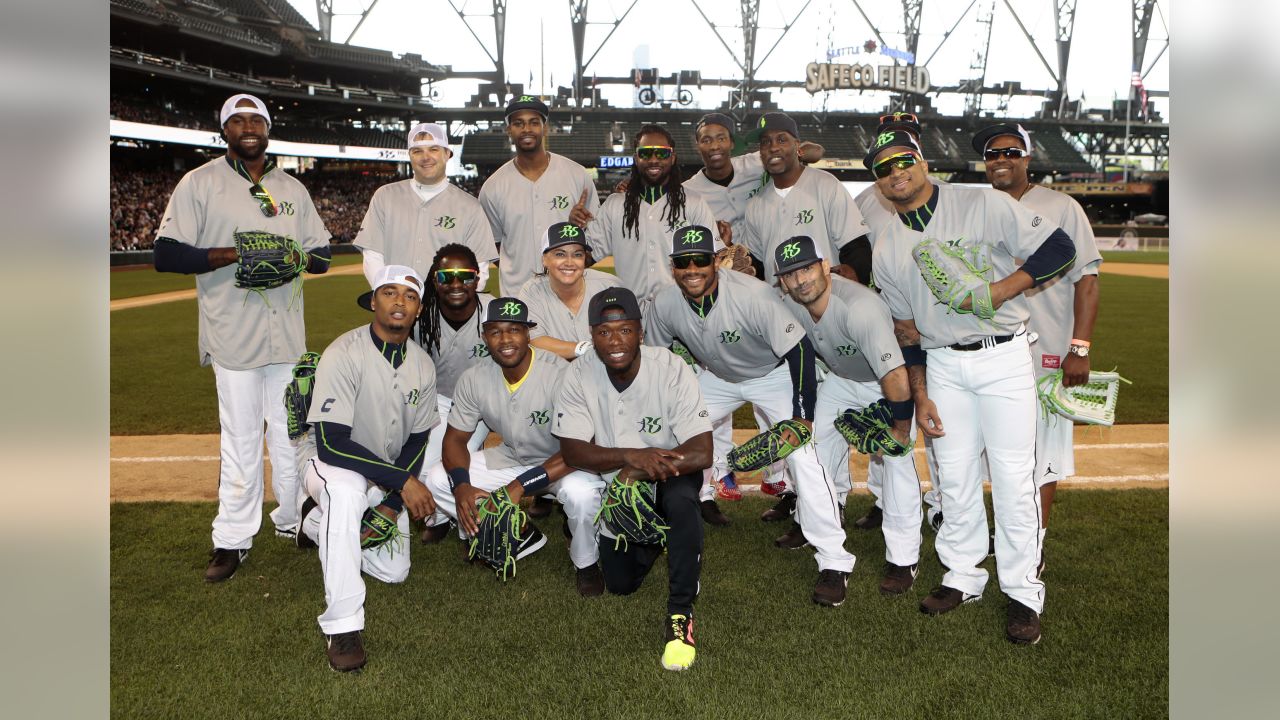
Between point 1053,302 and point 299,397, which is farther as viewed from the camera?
point 1053,302

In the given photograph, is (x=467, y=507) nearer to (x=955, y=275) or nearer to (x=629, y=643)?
(x=629, y=643)

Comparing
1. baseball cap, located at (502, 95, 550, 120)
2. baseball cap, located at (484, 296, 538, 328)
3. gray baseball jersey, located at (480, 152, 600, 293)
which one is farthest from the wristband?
baseball cap, located at (502, 95, 550, 120)

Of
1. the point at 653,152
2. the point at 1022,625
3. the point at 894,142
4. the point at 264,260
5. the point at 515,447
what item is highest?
the point at 653,152

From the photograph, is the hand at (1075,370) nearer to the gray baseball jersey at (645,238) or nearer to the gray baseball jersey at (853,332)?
the gray baseball jersey at (853,332)

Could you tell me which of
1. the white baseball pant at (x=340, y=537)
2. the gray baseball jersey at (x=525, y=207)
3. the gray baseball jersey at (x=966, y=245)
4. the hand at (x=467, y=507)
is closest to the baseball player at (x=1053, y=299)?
the gray baseball jersey at (x=966, y=245)

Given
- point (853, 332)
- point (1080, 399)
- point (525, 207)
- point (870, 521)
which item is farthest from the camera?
point (525, 207)

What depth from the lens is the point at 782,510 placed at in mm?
6344

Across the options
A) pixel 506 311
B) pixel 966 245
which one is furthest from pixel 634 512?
pixel 966 245

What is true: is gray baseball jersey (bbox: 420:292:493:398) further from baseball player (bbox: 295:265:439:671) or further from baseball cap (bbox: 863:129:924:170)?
baseball cap (bbox: 863:129:924:170)

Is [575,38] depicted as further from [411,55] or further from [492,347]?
[492,347]

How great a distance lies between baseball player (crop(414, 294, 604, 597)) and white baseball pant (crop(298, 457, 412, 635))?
0.64 metres

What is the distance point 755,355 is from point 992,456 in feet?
4.93
